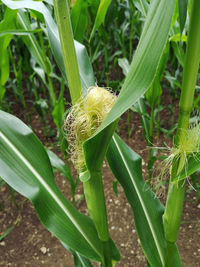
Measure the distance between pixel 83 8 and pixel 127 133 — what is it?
139 centimetres

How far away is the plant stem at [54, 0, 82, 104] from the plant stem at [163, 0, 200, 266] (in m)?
0.21

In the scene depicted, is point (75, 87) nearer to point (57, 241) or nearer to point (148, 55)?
point (148, 55)

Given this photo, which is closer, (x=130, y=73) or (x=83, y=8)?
(x=130, y=73)

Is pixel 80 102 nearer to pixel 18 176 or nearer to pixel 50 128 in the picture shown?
pixel 18 176

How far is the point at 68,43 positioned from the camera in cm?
51

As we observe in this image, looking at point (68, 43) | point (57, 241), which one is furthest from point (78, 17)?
point (57, 241)

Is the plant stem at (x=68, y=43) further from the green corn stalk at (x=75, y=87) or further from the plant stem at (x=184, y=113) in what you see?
the plant stem at (x=184, y=113)

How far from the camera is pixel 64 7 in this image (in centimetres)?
49

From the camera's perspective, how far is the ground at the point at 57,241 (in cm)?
142

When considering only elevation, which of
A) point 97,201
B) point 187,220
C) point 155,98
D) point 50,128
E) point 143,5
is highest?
point 143,5

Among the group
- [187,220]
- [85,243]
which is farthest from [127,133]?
[85,243]

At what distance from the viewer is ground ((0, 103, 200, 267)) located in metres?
1.42

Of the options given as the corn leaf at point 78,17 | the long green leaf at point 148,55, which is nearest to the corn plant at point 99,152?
the long green leaf at point 148,55

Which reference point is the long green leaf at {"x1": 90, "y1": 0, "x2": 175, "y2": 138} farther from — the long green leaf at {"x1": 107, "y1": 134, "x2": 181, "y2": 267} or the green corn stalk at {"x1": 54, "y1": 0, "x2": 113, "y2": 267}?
the long green leaf at {"x1": 107, "y1": 134, "x2": 181, "y2": 267}
